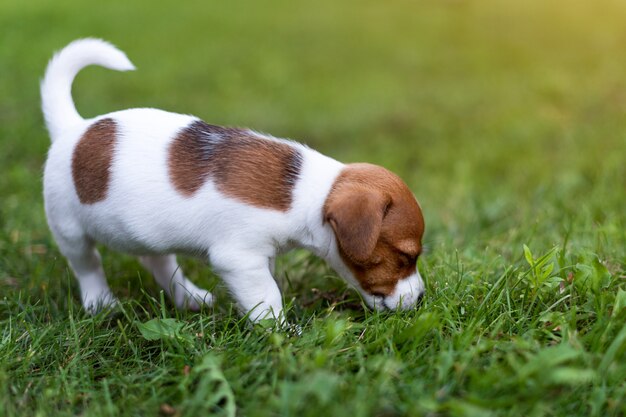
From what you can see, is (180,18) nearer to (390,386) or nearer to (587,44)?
(587,44)

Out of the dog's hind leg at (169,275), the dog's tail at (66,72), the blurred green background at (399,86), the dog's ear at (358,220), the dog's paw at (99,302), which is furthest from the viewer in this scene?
the blurred green background at (399,86)

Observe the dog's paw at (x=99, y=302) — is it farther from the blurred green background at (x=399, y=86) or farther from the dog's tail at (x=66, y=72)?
the blurred green background at (x=399, y=86)

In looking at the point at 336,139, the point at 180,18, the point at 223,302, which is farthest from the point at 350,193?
the point at 180,18

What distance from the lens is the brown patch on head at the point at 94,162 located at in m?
3.39

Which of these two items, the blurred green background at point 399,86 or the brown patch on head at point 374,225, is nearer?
the brown patch on head at point 374,225

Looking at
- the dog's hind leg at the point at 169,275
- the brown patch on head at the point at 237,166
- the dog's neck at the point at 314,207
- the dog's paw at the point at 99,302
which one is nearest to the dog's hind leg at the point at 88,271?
the dog's paw at the point at 99,302

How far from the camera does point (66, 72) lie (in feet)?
12.6

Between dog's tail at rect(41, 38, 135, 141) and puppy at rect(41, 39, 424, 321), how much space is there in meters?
0.23

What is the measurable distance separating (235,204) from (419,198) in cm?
308

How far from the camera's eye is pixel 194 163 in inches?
132

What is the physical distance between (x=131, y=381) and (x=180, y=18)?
10825 mm

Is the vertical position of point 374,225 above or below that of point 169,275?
above

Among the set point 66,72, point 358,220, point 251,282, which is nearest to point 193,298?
point 251,282

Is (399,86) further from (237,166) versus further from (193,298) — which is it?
(237,166)
